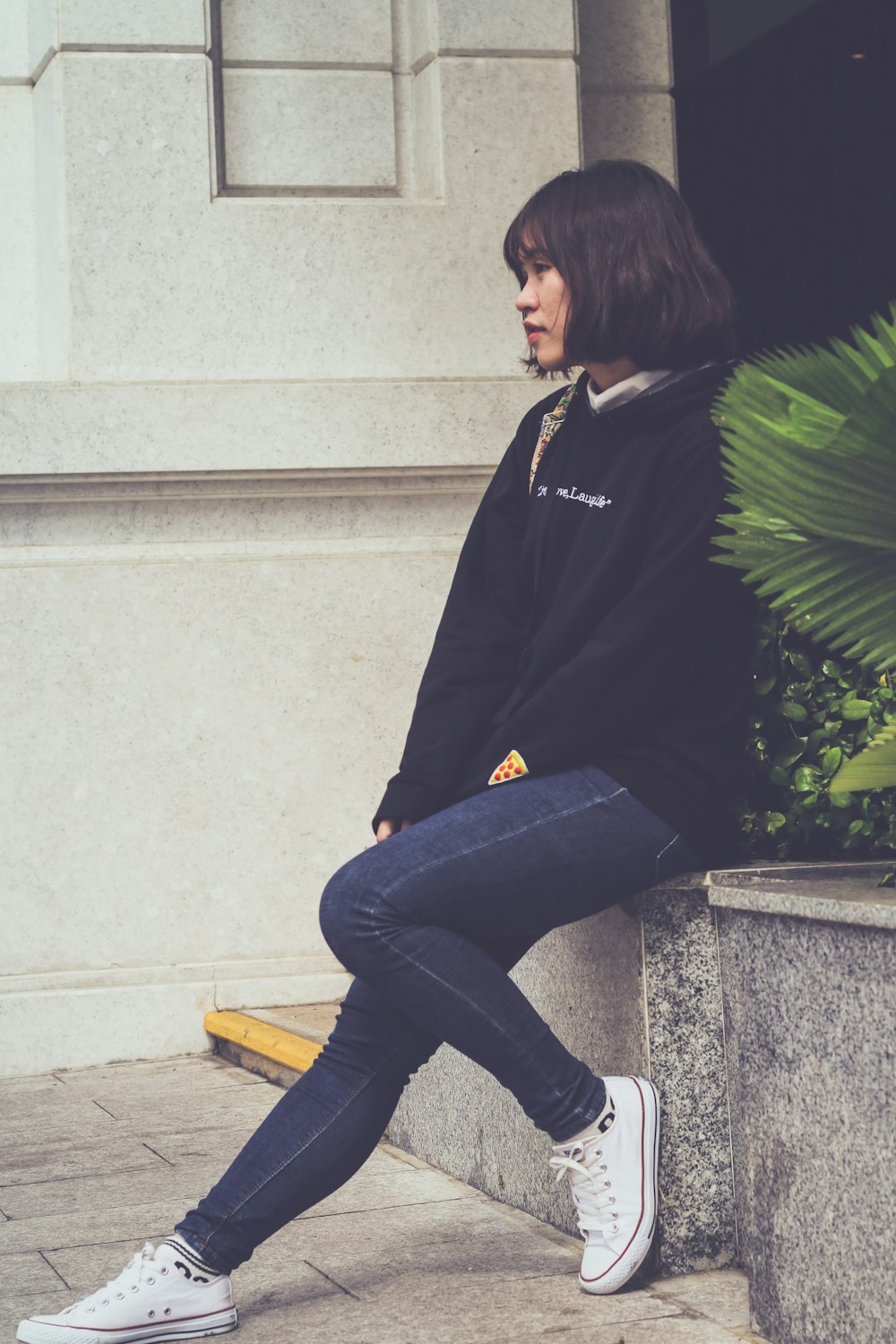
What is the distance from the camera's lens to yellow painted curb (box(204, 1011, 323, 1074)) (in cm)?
459

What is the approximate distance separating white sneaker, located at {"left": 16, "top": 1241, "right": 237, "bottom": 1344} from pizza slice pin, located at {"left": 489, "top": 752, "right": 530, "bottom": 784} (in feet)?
3.04

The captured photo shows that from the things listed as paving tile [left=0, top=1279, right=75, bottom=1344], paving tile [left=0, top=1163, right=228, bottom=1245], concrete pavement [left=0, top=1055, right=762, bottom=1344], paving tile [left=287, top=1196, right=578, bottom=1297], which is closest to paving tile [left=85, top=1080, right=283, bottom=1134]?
concrete pavement [left=0, top=1055, right=762, bottom=1344]

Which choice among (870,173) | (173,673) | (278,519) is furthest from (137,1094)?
(870,173)

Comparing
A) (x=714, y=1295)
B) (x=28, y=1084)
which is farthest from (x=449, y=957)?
(x=28, y=1084)

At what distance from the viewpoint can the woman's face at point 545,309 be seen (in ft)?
9.22

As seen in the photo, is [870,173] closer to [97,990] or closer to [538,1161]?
[97,990]

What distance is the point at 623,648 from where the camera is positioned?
258cm

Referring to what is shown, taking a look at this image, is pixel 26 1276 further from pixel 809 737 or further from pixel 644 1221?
pixel 809 737

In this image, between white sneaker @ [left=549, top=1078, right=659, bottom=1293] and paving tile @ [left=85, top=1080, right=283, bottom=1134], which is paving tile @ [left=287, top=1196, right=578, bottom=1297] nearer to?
white sneaker @ [left=549, top=1078, right=659, bottom=1293]

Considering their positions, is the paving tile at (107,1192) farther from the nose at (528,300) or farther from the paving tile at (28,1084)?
the nose at (528,300)

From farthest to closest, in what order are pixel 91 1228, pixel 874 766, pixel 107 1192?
pixel 107 1192, pixel 91 1228, pixel 874 766

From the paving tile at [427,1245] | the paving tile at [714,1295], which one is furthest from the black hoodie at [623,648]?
the paving tile at [427,1245]

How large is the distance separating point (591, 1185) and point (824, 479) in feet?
4.37

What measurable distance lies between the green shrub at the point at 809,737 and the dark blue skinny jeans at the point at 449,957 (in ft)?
0.81
